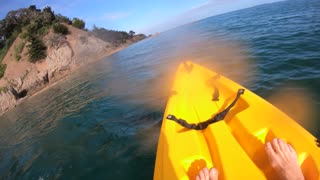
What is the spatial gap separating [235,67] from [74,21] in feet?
95.1

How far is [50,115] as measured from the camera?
1124 cm

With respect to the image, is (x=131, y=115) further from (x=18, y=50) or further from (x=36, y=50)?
(x=18, y=50)

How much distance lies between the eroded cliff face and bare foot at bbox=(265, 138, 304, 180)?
19.6 meters

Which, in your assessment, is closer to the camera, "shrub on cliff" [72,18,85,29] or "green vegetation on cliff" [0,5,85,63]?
"green vegetation on cliff" [0,5,85,63]

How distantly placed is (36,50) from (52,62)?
7.14ft

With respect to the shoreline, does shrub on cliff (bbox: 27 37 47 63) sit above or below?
above

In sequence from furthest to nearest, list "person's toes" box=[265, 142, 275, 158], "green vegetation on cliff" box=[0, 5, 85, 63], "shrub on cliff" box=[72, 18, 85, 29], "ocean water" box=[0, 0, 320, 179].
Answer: "shrub on cliff" box=[72, 18, 85, 29]
"green vegetation on cliff" box=[0, 5, 85, 63]
"ocean water" box=[0, 0, 320, 179]
"person's toes" box=[265, 142, 275, 158]

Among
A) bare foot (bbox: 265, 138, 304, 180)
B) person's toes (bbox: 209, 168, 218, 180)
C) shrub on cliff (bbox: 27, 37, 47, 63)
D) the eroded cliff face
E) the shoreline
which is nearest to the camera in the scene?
bare foot (bbox: 265, 138, 304, 180)

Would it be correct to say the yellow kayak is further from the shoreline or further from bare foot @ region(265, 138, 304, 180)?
the shoreline

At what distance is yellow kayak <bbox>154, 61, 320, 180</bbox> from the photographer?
3053mm

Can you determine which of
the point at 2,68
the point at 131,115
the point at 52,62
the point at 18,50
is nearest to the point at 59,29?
the point at 18,50

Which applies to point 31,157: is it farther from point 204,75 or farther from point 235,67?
point 235,67

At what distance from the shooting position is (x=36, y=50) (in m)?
26.6

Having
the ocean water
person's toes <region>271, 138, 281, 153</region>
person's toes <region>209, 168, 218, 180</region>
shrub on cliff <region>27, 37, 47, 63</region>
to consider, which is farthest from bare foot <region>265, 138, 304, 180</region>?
shrub on cliff <region>27, 37, 47, 63</region>
